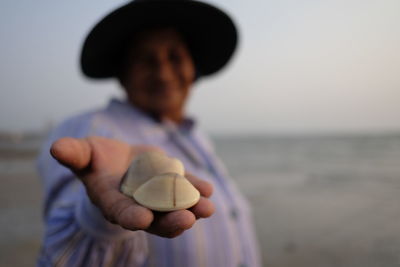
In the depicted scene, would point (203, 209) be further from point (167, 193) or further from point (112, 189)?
point (112, 189)

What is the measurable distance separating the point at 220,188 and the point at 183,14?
1.29 m

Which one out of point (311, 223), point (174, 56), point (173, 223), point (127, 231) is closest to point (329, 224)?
point (311, 223)

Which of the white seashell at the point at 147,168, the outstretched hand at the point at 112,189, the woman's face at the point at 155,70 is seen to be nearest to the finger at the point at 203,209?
the outstretched hand at the point at 112,189

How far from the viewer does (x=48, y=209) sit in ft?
5.18

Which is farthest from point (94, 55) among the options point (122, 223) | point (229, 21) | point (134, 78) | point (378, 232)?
point (378, 232)

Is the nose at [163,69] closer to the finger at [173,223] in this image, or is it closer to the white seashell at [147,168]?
the white seashell at [147,168]

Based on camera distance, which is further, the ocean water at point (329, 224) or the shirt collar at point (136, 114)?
the ocean water at point (329, 224)

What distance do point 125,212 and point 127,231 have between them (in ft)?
1.43

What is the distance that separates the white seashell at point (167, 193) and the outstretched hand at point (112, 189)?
4 cm

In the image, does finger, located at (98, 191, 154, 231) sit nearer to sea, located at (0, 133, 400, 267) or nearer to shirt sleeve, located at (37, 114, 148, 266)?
shirt sleeve, located at (37, 114, 148, 266)

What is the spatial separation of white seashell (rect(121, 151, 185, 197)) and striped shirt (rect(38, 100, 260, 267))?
6.4 inches

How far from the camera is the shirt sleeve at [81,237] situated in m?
A: 1.16

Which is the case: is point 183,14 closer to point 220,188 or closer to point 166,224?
point 220,188

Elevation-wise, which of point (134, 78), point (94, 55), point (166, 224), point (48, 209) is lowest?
point (48, 209)
